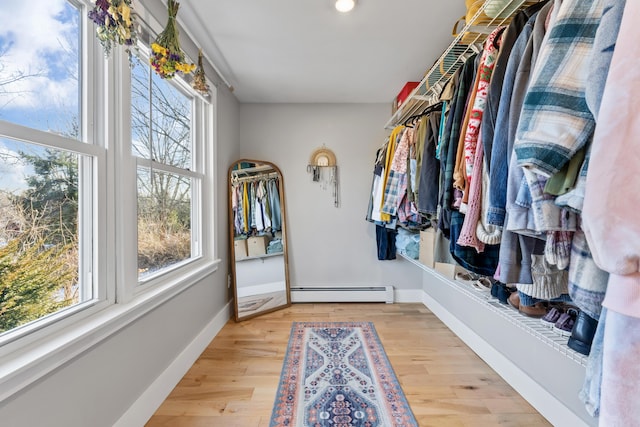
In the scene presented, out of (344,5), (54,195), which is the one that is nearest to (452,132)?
(344,5)

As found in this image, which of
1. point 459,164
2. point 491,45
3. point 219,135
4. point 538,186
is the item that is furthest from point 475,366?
point 219,135

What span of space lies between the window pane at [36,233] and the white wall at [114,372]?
0.75 feet

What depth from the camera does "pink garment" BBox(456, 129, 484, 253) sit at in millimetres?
900

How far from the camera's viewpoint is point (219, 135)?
2348 mm

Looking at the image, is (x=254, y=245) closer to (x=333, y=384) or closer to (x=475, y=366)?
(x=333, y=384)

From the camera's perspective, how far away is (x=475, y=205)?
916 millimetres

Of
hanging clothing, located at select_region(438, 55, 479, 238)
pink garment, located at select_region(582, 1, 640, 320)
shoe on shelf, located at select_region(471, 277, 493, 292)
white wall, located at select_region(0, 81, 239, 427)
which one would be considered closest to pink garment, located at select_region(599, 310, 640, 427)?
pink garment, located at select_region(582, 1, 640, 320)

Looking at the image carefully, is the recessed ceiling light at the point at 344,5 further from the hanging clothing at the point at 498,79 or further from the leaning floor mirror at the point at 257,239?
the leaning floor mirror at the point at 257,239

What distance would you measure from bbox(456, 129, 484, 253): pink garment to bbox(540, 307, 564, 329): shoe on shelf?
16.6 inches

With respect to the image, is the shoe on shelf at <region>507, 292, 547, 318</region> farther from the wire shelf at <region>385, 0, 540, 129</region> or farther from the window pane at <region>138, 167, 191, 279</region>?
the window pane at <region>138, 167, 191, 279</region>

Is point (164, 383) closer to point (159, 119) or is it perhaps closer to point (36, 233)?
point (36, 233)

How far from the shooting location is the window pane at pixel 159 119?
1.42 m

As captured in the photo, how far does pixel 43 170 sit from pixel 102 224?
0.97ft

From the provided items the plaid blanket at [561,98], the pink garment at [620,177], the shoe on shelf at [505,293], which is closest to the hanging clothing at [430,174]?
the shoe on shelf at [505,293]
